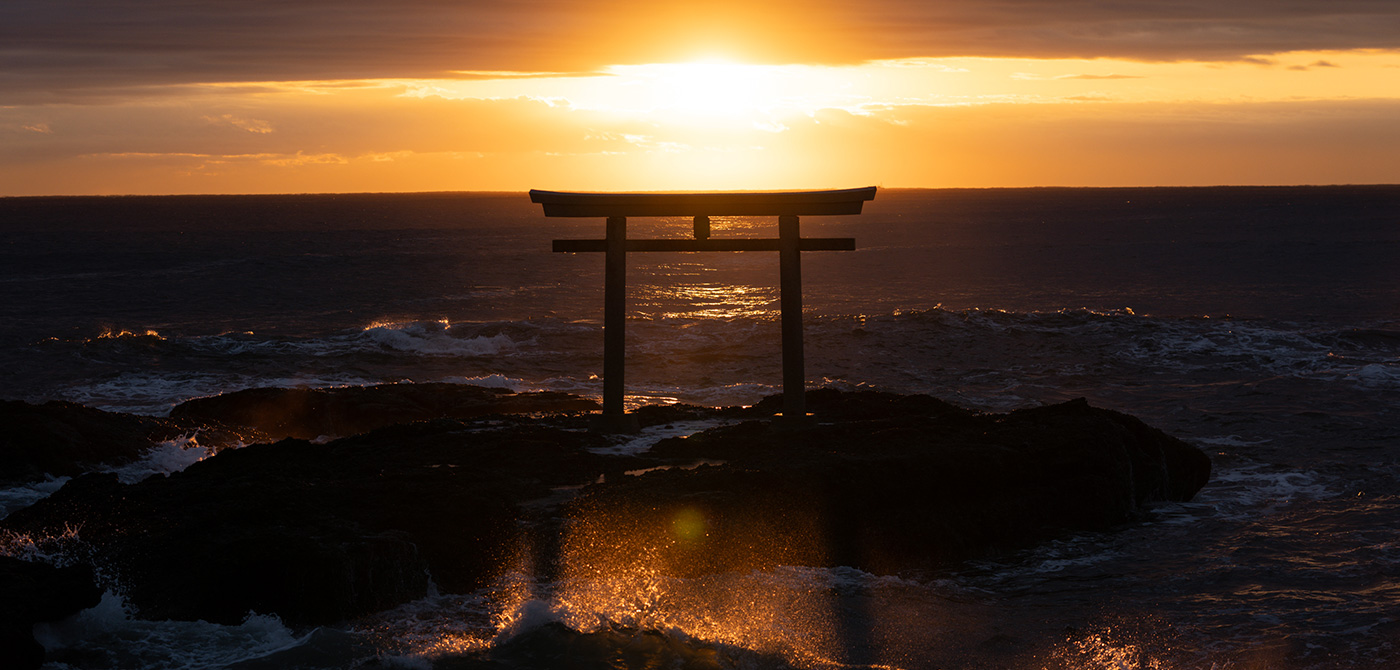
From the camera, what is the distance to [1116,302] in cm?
4150

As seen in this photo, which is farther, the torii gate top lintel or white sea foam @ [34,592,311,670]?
the torii gate top lintel

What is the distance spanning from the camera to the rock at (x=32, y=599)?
684cm

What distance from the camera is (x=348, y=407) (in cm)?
1584

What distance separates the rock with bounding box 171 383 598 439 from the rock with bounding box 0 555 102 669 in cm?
760

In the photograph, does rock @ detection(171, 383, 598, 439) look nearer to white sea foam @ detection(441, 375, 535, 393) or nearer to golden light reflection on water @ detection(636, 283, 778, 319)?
white sea foam @ detection(441, 375, 535, 393)

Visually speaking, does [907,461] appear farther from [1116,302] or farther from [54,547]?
[1116,302]

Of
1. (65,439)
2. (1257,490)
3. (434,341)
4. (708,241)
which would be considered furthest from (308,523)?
(434,341)

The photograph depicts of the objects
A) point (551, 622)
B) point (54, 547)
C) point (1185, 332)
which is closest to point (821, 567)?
point (551, 622)

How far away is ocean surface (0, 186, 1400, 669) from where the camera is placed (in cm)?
771

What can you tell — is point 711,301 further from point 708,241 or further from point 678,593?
point 678,593

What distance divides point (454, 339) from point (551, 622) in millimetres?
22211

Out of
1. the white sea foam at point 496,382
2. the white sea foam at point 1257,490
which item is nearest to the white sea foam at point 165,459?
the white sea foam at point 496,382

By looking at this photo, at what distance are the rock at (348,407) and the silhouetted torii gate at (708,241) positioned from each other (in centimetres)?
339

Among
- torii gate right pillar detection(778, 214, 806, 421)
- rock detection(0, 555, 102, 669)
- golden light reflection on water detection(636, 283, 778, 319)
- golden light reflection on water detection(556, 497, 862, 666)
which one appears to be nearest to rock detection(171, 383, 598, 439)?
torii gate right pillar detection(778, 214, 806, 421)
